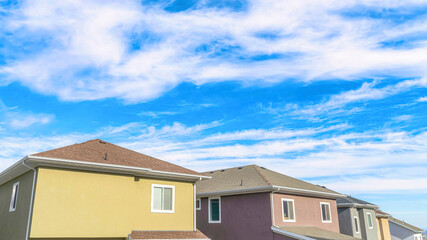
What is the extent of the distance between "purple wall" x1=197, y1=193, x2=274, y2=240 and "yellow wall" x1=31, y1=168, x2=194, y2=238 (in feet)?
22.3

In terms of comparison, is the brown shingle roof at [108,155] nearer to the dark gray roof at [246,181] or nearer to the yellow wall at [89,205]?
the yellow wall at [89,205]

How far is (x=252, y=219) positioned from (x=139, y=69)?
431 inches

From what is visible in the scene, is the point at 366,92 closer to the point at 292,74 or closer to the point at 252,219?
the point at 292,74

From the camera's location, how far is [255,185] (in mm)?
21172

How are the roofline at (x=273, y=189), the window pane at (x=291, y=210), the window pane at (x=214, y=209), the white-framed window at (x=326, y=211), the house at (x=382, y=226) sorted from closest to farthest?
the roofline at (x=273, y=189) < the window pane at (x=291, y=210) < the window pane at (x=214, y=209) < the white-framed window at (x=326, y=211) < the house at (x=382, y=226)

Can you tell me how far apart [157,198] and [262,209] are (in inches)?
274

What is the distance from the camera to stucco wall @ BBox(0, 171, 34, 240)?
13.6m

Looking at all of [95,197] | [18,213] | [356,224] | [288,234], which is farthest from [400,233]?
[18,213]

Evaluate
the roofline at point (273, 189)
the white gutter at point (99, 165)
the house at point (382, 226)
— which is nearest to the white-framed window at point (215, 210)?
the roofline at point (273, 189)

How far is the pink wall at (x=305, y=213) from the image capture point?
20594mm

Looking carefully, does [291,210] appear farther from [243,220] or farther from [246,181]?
[246,181]

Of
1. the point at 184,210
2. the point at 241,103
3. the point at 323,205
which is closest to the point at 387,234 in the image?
the point at 323,205

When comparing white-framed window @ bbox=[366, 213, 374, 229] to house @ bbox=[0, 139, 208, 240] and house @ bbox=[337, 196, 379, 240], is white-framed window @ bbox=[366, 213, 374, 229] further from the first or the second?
house @ bbox=[0, 139, 208, 240]

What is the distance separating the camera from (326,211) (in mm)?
24859
